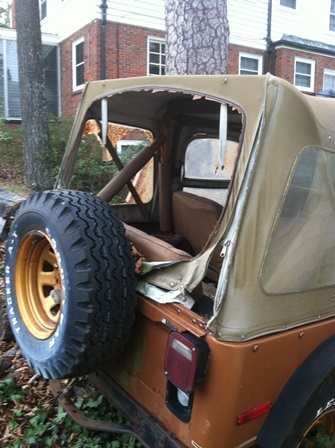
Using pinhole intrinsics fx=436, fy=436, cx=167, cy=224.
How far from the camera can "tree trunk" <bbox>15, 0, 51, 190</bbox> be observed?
25.8 ft

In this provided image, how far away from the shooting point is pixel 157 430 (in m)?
2.21

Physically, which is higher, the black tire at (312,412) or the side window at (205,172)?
the side window at (205,172)

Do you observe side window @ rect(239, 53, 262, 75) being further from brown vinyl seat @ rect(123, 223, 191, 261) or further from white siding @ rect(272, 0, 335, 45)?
brown vinyl seat @ rect(123, 223, 191, 261)

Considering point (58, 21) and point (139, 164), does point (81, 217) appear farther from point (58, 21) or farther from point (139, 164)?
point (58, 21)

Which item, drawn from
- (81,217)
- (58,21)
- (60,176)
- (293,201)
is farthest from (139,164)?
(58,21)

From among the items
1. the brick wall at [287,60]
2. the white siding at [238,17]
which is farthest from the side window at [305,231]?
the brick wall at [287,60]

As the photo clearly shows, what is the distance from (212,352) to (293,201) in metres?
0.80

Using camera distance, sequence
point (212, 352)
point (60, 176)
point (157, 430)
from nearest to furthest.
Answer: point (212, 352), point (157, 430), point (60, 176)

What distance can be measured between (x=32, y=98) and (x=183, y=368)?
7.09 m

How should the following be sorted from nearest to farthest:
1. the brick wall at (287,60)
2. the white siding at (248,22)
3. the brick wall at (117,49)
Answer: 1. the brick wall at (117,49)
2. the white siding at (248,22)
3. the brick wall at (287,60)

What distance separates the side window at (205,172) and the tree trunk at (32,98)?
4240 millimetres

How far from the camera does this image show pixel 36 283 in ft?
8.98

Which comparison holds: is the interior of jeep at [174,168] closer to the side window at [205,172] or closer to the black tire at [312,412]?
the side window at [205,172]

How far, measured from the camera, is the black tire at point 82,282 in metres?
2.07
